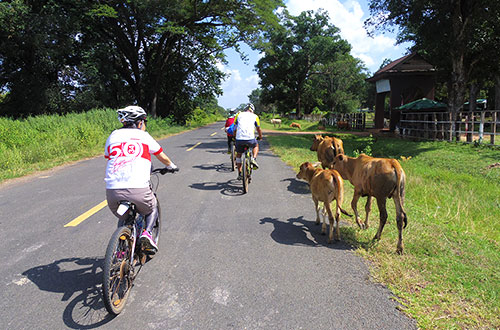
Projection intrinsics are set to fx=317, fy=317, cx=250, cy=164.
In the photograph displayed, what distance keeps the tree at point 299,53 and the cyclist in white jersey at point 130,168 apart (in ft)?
143

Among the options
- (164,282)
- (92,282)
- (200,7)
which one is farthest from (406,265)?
(200,7)

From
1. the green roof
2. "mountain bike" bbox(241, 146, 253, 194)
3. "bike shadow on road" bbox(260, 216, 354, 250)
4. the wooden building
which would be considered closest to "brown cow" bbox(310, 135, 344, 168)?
"mountain bike" bbox(241, 146, 253, 194)

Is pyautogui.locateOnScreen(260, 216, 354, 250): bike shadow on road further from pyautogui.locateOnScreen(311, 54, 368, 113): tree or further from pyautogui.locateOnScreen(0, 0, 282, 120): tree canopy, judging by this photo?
pyautogui.locateOnScreen(311, 54, 368, 113): tree

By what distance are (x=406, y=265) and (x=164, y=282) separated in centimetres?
284

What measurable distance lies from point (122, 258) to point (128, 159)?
3.26 feet

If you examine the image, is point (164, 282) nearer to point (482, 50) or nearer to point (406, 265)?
point (406, 265)

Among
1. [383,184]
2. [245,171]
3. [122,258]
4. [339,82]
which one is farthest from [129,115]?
[339,82]

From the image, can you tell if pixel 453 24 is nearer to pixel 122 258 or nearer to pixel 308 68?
pixel 122 258

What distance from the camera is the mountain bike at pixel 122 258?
2.78m

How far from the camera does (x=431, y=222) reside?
543 centimetres

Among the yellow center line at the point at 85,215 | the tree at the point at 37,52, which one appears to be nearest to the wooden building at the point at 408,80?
the yellow center line at the point at 85,215

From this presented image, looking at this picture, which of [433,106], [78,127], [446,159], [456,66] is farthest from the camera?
[433,106]

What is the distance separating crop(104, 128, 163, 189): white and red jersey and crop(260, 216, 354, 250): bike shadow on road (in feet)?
7.38

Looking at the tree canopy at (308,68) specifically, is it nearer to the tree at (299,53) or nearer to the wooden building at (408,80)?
the tree at (299,53)
